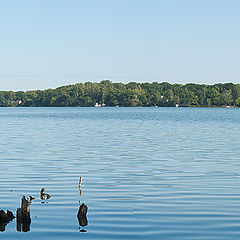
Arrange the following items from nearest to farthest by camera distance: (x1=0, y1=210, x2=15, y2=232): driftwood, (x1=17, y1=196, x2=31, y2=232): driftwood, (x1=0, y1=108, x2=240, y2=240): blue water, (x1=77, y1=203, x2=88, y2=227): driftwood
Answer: (x1=0, y1=108, x2=240, y2=240): blue water → (x1=17, y1=196, x2=31, y2=232): driftwood → (x1=0, y1=210, x2=15, y2=232): driftwood → (x1=77, y1=203, x2=88, y2=227): driftwood

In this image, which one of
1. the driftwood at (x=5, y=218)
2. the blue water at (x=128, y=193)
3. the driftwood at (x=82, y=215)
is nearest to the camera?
the blue water at (x=128, y=193)

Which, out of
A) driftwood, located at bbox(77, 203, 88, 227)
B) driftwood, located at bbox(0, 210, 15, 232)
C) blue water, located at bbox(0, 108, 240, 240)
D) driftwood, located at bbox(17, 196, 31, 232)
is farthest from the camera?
driftwood, located at bbox(77, 203, 88, 227)

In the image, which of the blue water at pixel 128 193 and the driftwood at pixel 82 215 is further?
the driftwood at pixel 82 215

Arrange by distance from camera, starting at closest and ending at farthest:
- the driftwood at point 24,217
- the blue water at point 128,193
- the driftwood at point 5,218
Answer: the blue water at point 128,193
the driftwood at point 24,217
the driftwood at point 5,218

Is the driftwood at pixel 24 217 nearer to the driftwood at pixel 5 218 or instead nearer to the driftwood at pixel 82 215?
the driftwood at pixel 5 218

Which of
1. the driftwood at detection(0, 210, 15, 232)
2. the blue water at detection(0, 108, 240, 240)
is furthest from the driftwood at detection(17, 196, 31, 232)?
the driftwood at detection(0, 210, 15, 232)

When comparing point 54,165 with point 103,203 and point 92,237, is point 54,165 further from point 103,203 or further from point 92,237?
point 92,237

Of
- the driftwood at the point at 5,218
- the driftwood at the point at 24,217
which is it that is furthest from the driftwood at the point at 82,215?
the driftwood at the point at 5,218

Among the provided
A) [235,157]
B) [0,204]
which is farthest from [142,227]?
[235,157]

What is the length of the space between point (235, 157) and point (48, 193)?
19.9 metres

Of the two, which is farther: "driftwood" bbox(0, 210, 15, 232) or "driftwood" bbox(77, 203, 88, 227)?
"driftwood" bbox(77, 203, 88, 227)

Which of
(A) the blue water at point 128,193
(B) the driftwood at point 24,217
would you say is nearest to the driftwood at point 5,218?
(A) the blue water at point 128,193

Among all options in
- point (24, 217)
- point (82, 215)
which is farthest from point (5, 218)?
point (82, 215)

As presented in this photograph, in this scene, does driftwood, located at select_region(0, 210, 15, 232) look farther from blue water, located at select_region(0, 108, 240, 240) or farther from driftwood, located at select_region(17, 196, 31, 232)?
driftwood, located at select_region(17, 196, 31, 232)
